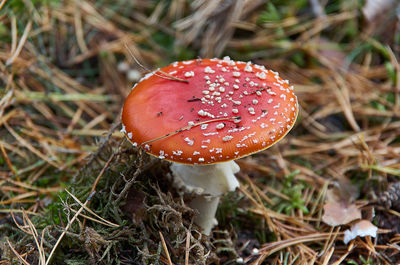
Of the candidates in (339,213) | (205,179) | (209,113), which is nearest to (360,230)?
(339,213)

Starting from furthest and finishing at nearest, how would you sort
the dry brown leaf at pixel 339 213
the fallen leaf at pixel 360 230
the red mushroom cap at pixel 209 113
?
the dry brown leaf at pixel 339 213 < the fallen leaf at pixel 360 230 < the red mushroom cap at pixel 209 113

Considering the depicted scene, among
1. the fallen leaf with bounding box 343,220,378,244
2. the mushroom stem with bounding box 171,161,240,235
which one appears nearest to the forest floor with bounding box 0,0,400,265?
the fallen leaf with bounding box 343,220,378,244

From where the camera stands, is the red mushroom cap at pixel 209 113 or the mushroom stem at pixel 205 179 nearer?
the red mushroom cap at pixel 209 113

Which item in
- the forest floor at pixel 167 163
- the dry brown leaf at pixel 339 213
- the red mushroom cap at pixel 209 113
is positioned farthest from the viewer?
the dry brown leaf at pixel 339 213

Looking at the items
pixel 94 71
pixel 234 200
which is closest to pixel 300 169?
pixel 234 200

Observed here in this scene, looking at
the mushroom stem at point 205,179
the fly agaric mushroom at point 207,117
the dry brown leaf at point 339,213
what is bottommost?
the dry brown leaf at point 339,213

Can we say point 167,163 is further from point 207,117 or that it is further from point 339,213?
point 339,213

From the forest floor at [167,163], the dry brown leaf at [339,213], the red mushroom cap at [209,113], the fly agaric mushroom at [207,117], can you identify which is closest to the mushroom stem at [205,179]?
the fly agaric mushroom at [207,117]

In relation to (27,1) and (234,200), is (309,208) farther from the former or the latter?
(27,1)

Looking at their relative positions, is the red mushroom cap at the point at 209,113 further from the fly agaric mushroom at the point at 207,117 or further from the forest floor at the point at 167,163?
the forest floor at the point at 167,163
